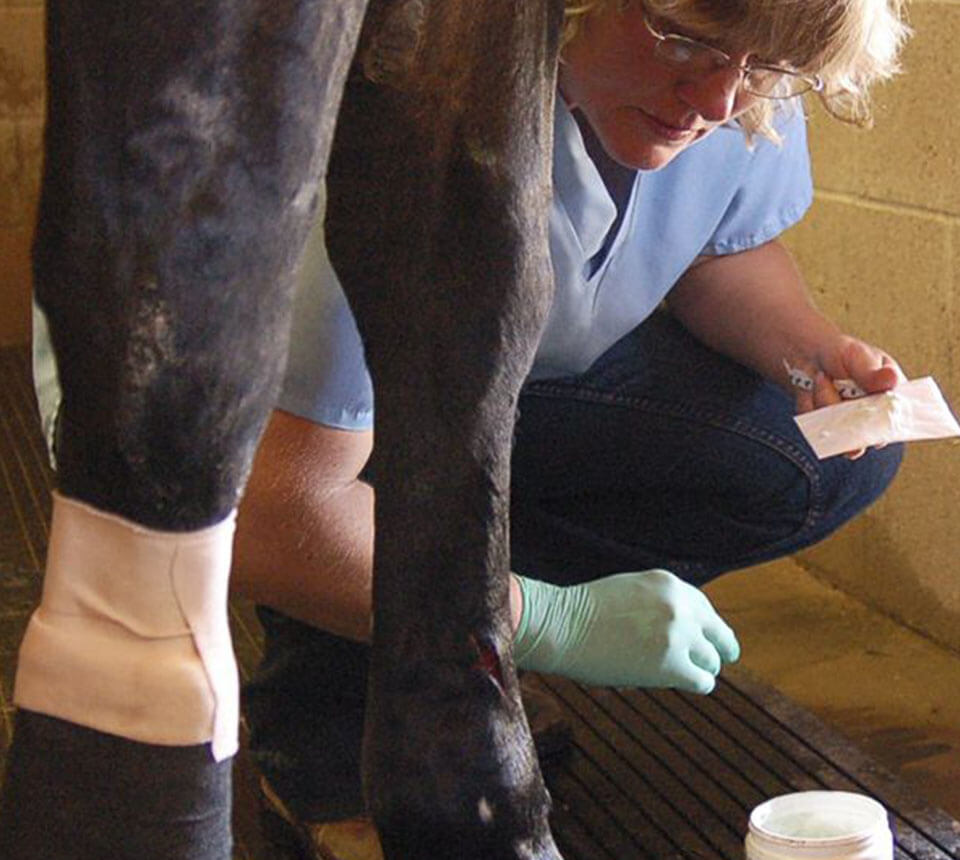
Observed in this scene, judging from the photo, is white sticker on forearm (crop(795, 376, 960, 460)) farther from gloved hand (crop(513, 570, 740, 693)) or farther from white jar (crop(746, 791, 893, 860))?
white jar (crop(746, 791, 893, 860))

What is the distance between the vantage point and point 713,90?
5.09 ft

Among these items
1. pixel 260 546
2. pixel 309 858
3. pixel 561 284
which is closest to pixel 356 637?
pixel 260 546

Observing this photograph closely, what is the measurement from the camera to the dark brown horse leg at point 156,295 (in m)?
0.70

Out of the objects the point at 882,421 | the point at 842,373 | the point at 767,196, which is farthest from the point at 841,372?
the point at 767,196

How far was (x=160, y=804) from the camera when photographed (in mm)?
782

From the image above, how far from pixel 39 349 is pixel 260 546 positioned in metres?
0.25

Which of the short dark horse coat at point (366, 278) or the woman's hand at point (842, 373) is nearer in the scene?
the short dark horse coat at point (366, 278)

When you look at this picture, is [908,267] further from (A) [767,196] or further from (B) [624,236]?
(B) [624,236]

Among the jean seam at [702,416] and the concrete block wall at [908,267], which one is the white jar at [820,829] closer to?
the jean seam at [702,416]

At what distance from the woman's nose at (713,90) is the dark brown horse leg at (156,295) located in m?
0.83

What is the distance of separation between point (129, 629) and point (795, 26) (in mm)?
965

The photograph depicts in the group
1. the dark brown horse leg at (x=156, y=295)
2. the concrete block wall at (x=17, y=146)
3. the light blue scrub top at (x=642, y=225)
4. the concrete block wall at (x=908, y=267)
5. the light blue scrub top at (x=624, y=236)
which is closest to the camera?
the dark brown horse leg at (x=156, y=295)

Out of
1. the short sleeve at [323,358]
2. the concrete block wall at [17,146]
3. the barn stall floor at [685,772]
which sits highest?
the short sleeve at [323,358]

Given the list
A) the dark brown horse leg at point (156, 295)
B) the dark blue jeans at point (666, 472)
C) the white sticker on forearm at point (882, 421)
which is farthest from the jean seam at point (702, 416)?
the dark brown horse leg at point (156, 295)
